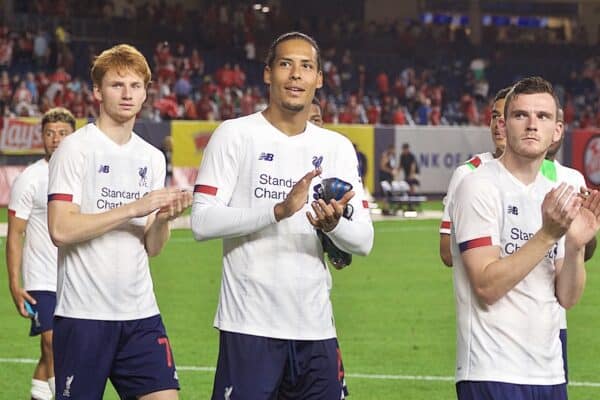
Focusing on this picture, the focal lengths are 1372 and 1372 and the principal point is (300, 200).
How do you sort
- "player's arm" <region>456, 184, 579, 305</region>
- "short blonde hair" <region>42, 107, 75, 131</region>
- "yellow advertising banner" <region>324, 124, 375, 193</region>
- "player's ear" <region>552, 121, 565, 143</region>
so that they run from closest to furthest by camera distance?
1. "player's arm" <region>456, 184, 579, 305</region>
2. "player's ear" <region>552, 121, 565, 143</region>
3. "short blonde hair" <region>42, 107, 75, 131</region>
4. "yellow advertising banner" <region>324, 124, 375, 193</region>

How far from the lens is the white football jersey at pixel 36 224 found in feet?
30.0

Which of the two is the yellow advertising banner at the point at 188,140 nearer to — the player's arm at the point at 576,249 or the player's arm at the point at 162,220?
the player's arm at the point at 162,220

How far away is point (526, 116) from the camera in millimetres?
5441

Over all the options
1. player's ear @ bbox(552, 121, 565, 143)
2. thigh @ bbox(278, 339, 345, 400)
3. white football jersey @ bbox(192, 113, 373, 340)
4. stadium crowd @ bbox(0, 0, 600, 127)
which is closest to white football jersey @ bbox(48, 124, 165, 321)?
white football jersey @ bbox(192, 113, 373, 340)

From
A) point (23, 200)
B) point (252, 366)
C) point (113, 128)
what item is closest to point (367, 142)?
point (23, 200)

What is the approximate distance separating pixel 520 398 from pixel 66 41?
37154 mm

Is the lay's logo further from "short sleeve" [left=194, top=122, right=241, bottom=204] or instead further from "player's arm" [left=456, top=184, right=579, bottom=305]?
"player's arm" [left=456, top=184, right=579, bottom=305]

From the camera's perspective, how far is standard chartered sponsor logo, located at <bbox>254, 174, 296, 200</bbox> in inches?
237

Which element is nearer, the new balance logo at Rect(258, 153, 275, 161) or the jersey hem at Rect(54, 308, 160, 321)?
the new balance logo at Rect(258, 153, 275, 161)

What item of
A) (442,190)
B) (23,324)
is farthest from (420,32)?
(23,324)

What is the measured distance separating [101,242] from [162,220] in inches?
13.4

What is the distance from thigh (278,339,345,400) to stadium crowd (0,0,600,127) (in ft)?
93.6

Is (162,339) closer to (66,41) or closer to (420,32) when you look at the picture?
(66,41)

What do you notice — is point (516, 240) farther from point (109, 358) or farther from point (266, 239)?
point (109, 358)
